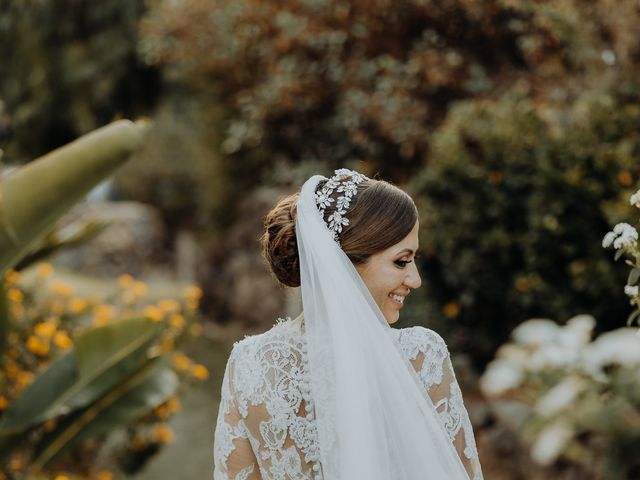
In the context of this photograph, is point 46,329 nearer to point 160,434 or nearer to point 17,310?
point 17,310

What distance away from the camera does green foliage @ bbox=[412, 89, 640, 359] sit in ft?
16.9

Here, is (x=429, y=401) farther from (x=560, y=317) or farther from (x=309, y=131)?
(x=309, y=131)

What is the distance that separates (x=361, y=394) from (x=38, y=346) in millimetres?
3407

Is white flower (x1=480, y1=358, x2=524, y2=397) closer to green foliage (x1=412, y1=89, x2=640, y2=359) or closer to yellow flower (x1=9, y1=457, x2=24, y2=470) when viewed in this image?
green foliage (x1=412, y1=89, x2=640, y2=359)

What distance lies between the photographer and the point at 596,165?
16.9ft

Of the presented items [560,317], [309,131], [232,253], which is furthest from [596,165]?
[232,253]

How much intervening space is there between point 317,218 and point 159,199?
36.4 feet

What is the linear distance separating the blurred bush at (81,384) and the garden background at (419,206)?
1.0 inches

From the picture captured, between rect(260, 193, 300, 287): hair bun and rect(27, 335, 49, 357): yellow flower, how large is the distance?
9.85 feet

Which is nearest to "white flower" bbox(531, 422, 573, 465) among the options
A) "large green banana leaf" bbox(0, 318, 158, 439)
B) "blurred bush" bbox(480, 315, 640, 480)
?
"blurred bush" bbox(480, 315, 640, 480)

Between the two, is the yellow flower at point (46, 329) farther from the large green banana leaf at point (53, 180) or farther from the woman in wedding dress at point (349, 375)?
the woman in wedding dress at point (349, 375)

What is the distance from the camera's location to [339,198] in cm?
239

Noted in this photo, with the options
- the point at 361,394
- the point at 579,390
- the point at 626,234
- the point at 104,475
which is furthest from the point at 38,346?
the point at 579,390

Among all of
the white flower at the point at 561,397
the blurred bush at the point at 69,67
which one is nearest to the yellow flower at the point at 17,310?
the white flower at the point at 561,397
